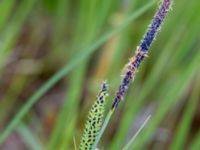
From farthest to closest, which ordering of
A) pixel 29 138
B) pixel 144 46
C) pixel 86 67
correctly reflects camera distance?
pixel 86 67 → pixel 29 138 → pixel 144 46

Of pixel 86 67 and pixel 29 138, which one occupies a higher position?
pixel 86 67

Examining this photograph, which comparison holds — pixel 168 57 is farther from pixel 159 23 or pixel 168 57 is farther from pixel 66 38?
pixel 159 23

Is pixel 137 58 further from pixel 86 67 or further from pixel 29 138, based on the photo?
pixel 86 67

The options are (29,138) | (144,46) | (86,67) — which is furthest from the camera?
(86,67)

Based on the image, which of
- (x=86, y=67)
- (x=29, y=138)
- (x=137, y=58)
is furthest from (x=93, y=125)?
(x=86, y=67)

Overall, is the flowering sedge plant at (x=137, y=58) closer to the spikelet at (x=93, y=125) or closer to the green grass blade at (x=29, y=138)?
the spikelet at (x=93, y=125)

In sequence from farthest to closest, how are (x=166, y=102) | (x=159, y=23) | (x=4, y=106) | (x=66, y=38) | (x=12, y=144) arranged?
(x=66, y=38), (x=12, y=144), (x=4, y=106), (x=166, y=102), (x=159, y=23)

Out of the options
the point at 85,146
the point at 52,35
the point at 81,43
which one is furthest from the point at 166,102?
the point at 52,35

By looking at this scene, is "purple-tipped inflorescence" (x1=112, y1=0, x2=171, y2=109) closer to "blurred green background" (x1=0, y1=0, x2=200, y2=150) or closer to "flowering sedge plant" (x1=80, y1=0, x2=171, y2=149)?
"flowering sedge plant" (x1=80, y1=0, x2=171, y2=149)
